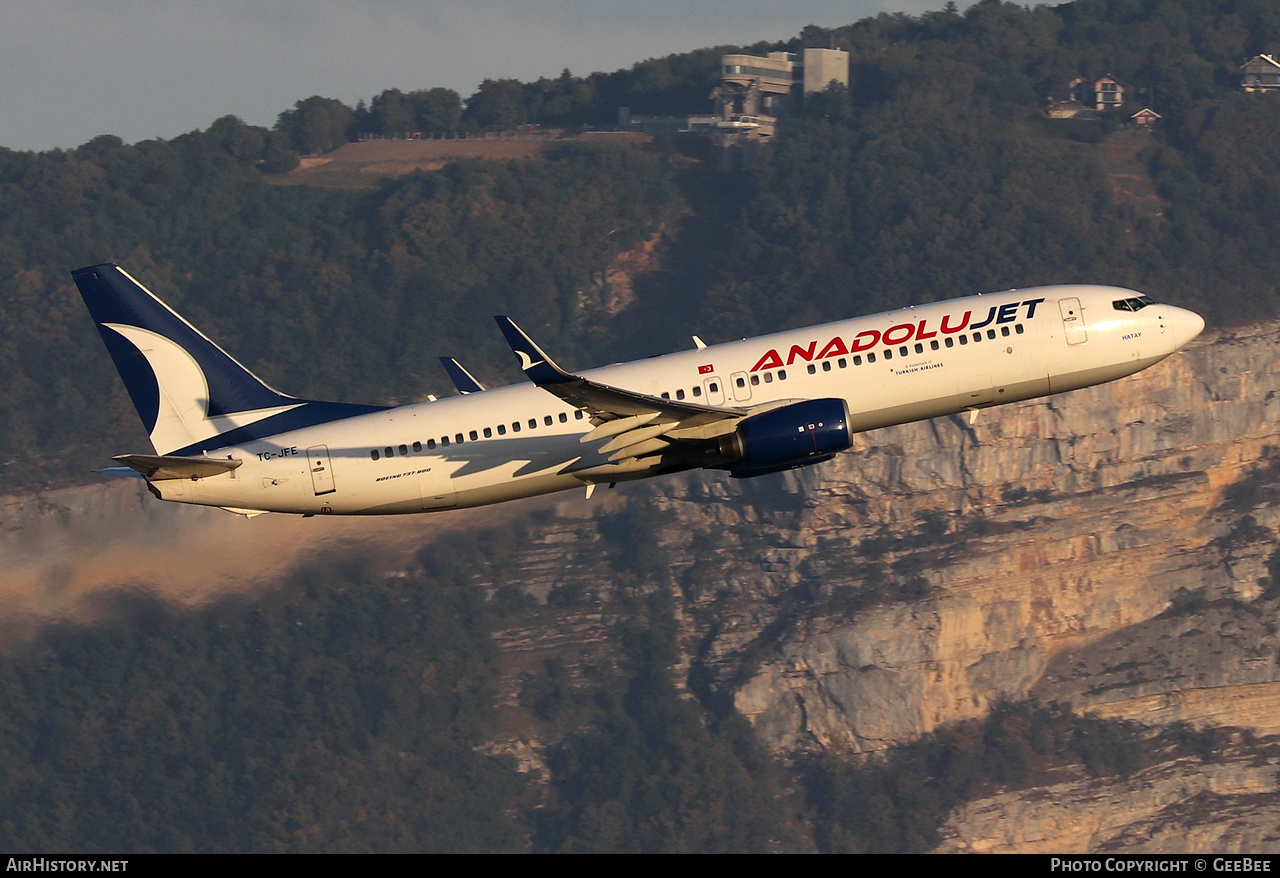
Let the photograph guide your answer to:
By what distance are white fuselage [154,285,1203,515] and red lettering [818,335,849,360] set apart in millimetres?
34

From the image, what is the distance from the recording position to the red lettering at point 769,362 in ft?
189

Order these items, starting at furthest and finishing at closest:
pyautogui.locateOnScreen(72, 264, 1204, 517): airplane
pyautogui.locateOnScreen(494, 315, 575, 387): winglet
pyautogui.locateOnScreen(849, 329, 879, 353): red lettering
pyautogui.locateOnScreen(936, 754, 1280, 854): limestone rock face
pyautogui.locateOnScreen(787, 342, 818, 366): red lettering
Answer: pyautogui.locateOnScreen(936, 754, 1280, 854): limestone rock face < pyautogui.locateOnScreen(849, 329, 879, 353): red lettering < pyautogui.locateOnScreen(787, 342, 818, 366): red lettering < pyautogui.locateOnScreen(72, 264, 1204, 517): airplane < pyautogui.locateOnScreen(494, 315, 575, 387): winglet

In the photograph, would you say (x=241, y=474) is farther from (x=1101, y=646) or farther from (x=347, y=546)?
(x=1101, y=646)

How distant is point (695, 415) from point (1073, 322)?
14.3 meters

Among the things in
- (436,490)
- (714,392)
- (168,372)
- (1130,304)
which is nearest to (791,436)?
(714,392)

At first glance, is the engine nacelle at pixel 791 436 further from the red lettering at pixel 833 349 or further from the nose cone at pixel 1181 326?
the nose cone at pixel 1181 326

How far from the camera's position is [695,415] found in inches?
2195

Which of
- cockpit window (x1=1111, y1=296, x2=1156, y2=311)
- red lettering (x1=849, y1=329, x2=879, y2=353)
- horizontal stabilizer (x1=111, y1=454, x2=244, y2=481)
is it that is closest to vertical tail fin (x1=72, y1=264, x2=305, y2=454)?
horizontal stabilizer (x1=111, y1=454, x2=244, y2=481)

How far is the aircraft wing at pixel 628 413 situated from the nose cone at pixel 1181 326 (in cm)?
1628

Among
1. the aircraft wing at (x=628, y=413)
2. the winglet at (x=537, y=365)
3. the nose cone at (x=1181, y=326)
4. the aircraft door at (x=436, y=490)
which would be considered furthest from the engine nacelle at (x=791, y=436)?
the nose cone at (x=1181, y=326)

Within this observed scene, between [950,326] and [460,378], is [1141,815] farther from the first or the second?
[460,378]

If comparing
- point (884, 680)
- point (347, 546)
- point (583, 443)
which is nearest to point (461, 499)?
point (583, 443)

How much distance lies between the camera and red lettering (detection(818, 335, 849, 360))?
58.0 metres

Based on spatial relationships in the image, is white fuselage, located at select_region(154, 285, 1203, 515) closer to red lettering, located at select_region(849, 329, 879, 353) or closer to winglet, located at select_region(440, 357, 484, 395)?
red lettering, located at select_region(849, 329, 879, 353)
